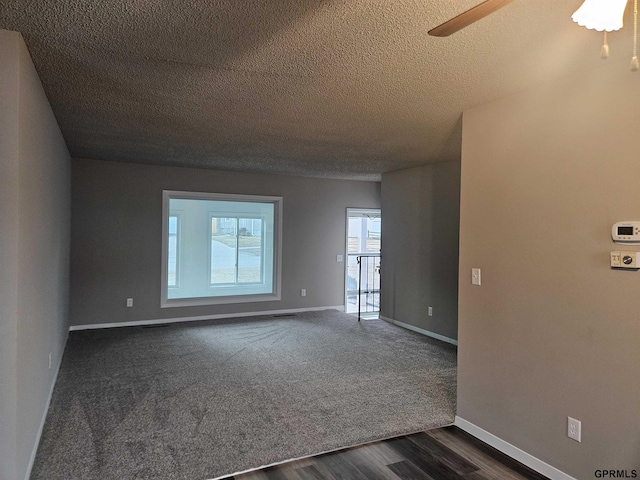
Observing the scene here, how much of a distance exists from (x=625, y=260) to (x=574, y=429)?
993mm

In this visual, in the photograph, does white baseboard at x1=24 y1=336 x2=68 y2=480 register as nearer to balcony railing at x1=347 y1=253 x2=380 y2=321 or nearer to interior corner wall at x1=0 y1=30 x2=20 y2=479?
interior corner wall at x1=0 y1=30 x2=20 y2=479

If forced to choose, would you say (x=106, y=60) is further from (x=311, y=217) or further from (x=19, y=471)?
(x=311, y=217)

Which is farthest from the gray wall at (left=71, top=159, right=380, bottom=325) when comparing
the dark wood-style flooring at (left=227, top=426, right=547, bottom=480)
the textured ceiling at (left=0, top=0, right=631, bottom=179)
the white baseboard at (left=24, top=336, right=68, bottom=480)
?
the dark wood-style flooring at (left=227, top=426, right=547, bottom=480)

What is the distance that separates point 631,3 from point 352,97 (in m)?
1.58

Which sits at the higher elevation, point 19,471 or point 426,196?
point 426,196

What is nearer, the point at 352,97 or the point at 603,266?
the point at 603,266

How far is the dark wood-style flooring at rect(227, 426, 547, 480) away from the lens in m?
2.45

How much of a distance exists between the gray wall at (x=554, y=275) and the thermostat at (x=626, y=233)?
0.03 m

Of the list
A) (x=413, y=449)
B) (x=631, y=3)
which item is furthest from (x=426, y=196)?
(x=631, y=3)

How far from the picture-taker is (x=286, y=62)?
7.58 feet

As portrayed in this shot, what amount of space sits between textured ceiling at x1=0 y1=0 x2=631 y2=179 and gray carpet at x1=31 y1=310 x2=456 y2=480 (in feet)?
7.70

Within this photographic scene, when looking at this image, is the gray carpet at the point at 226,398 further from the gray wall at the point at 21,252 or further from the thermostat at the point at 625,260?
the thermostat at the point at 625,260

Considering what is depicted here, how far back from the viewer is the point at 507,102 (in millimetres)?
2770

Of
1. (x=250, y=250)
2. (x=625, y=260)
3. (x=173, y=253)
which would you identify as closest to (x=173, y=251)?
(x=173, y=253)
